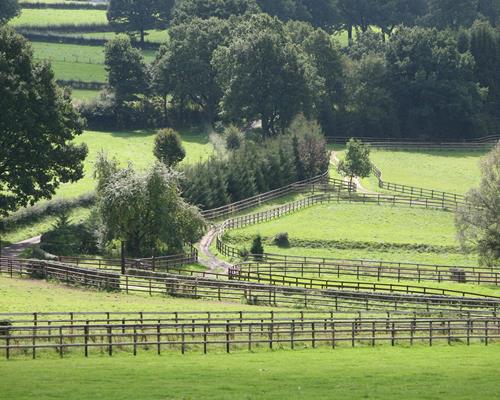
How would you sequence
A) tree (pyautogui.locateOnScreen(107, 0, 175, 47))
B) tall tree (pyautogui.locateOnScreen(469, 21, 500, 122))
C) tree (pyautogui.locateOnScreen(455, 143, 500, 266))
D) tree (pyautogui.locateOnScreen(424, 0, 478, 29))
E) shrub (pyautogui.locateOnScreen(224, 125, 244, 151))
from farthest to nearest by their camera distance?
tree (pyautogui.locateOnScreen(424, 0, 478, 29)) → tree (pyautogui.locateOnScreen(107, 0, 175, 47)) → tall tree (pyautogui.locateOnScreen(469, 21, 500, 122)) → shrub (pyautogui.locateOnScreen(224, 125, 244, 151)) → tree (pyautogui.locateOnScreen(455, 143, 500, 266))

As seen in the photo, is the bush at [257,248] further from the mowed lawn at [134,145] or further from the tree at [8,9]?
the tree at [8,9]

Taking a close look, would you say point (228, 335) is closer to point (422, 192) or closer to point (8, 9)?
point (422, 192)

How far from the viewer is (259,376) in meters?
49.8

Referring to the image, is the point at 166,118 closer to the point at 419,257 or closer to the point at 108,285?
the point at 419,257

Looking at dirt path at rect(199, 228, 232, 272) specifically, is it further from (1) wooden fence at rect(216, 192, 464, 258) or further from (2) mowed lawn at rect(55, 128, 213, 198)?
(2) mowed lawn at rect(55, 128, 213, 198)

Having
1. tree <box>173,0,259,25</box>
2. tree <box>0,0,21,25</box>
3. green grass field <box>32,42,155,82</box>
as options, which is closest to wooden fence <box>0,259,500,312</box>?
green grass field <box>32,42,155,82</box>

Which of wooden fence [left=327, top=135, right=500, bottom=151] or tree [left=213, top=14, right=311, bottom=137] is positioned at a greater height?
tree [left=213, top=14, right=311, bottom=137]

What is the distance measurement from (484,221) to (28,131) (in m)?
30.1

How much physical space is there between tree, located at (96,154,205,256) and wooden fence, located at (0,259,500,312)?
10.5 metres

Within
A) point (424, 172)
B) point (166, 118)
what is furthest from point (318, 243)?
point (166, 118)

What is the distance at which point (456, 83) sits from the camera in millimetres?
153000

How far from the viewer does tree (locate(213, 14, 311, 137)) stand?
137 metres

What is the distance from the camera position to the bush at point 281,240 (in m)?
96.6

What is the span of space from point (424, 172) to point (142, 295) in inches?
2565
